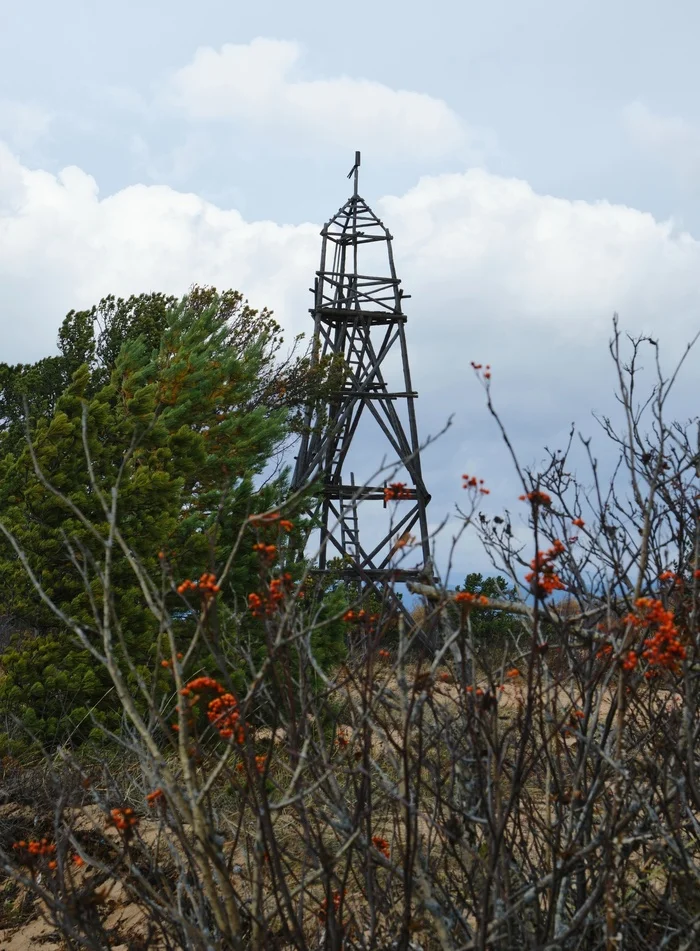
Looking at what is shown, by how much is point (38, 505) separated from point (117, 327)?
26.7ft

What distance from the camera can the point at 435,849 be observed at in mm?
6020

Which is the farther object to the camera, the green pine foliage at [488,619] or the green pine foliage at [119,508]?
the green pine foliage at [488,619]

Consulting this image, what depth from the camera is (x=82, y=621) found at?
7680mm

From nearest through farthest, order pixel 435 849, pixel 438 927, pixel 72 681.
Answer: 1. pixel 438 927
2. pixel 435 849
3. pixel 72 681

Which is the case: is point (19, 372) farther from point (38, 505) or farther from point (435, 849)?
point (435, 849)

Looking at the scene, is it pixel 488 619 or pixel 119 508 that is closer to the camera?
pixel 119 508

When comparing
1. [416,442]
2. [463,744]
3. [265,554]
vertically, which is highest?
[416,442]

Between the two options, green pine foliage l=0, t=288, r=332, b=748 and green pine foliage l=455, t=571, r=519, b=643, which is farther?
green pine foliage l=455, t=571, r=519, b=643

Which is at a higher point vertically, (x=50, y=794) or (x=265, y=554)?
(x=265, y=554)

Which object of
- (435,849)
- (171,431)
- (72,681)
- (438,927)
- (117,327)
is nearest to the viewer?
(438,927)

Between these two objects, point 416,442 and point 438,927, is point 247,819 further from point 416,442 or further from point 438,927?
point 416,442

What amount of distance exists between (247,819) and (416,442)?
1023 centimetres

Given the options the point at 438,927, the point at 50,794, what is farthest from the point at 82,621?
the point at 438,927

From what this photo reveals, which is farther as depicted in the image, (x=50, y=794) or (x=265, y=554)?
(x=50, y=794)
